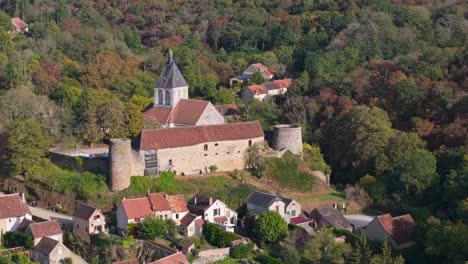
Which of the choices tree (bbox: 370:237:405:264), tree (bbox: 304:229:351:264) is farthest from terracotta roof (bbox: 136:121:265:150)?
tree (bbox: 370:237:405:264)

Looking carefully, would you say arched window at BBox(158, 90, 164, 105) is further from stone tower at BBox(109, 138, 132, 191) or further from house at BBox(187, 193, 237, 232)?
house at BBox(187, 193, 237, 232)

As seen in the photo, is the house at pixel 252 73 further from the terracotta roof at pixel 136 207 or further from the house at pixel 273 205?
the terracotta roof at pixel 136 207

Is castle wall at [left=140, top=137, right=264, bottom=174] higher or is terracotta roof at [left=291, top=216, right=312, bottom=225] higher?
castle wall at [left=140, top=137, right=264, bottom=174]

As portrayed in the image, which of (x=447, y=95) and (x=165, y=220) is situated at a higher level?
(x=447, y=95)

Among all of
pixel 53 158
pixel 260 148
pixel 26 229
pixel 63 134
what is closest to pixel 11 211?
pixel 26 229

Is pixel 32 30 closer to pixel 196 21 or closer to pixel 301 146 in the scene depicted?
pixel 196 21

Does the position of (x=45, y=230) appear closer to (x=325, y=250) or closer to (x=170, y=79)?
(x=325, y=250)

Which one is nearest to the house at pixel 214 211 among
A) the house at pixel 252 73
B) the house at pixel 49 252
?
the house at pixel 49 252
